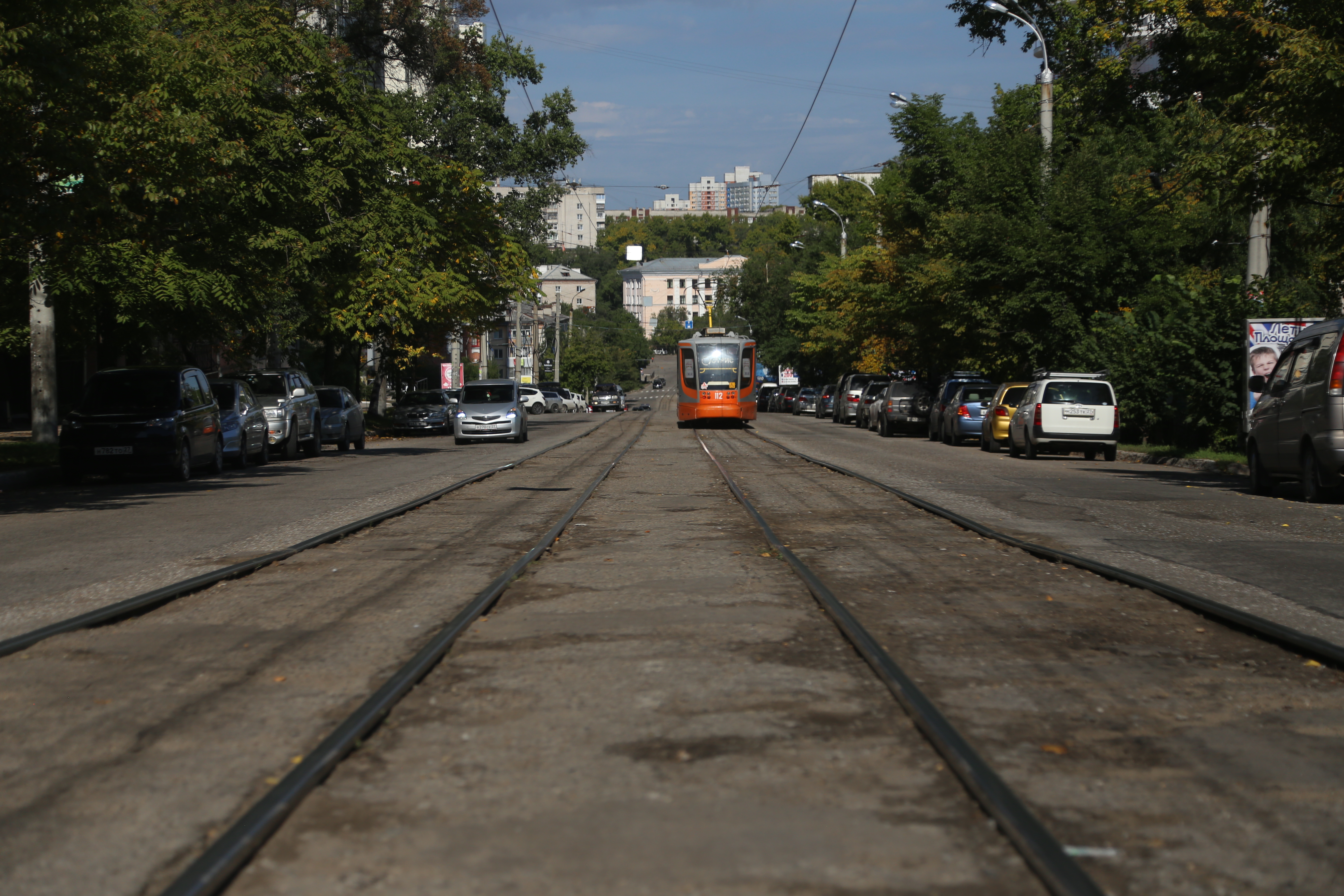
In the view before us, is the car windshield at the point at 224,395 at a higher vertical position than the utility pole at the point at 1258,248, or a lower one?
lower

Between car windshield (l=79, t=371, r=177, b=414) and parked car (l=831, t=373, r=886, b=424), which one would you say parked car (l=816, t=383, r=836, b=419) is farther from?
car windshield (l=79, t=371, r=177, b=414)

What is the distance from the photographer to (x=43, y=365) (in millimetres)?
24406

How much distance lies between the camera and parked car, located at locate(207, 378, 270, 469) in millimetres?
23453

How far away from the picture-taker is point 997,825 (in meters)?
4.00

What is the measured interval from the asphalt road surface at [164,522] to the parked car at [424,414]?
53.8 ft

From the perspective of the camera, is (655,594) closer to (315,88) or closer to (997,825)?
(997,825)

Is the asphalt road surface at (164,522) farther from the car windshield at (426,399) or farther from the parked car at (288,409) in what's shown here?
the car windshield at (426,399)

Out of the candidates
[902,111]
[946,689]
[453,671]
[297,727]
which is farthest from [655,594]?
[902,111]

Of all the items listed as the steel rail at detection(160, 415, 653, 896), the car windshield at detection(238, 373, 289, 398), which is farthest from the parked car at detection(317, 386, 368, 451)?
the steel rail at detection(160, 415, 653, 896)

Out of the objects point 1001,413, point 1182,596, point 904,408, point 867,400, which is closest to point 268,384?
point 1001,413

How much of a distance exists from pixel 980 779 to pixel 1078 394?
74.7 ft

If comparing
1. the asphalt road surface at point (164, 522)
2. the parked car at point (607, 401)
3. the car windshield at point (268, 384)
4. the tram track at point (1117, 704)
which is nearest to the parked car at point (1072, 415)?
the asphalt road surface at point (164, 522)

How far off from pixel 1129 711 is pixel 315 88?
1113 inches

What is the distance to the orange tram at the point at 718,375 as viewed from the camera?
144ft
